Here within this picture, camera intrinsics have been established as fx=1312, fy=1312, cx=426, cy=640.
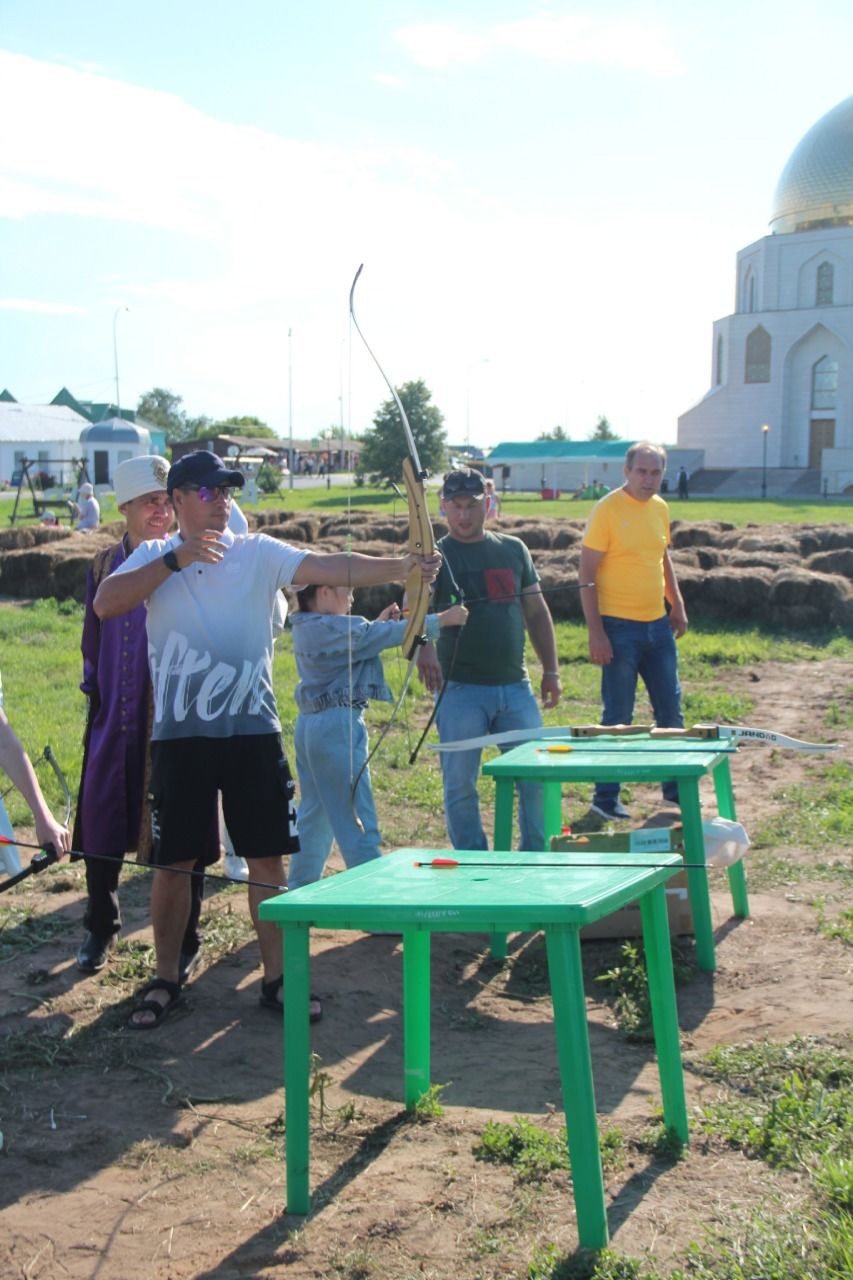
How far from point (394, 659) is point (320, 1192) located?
362 inches

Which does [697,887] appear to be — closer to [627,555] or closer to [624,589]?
[624,589]

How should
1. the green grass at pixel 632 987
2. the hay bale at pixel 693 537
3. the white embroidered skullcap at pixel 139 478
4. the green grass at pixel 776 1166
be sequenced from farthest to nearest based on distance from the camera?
the hay bale at pixel 693 537 < the white embroidered skullcap at pixel 139 478 < the green grass at pixel 632 987 < the green grass at pixel 776 1166

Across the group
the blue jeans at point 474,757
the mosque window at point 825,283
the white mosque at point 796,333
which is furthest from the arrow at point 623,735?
the mosque window at point 825,283

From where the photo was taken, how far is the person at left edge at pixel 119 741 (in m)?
5.09

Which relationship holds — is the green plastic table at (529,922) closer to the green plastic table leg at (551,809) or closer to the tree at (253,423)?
the green plastic table leg at (551,809)

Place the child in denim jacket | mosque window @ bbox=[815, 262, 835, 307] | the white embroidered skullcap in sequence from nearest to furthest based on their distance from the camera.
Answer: the white embroidered skullcap → the child in denim jacket → mosque window @ bbox=[815, 262, 835, 307]

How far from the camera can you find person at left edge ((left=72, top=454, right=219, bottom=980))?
200 inches

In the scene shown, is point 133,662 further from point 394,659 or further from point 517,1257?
point 394,659

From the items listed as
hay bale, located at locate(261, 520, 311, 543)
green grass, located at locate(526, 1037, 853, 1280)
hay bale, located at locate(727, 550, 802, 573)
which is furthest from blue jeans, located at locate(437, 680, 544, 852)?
hay bale, located at locate(261, 520, 311, 543)

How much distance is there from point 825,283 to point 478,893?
261 ft

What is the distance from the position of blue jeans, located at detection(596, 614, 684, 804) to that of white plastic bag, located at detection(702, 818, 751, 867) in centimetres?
180

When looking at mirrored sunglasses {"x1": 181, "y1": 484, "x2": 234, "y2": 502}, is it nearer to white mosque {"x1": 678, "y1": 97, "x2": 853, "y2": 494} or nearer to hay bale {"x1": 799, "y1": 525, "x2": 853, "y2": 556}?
hay bale {"x1": 799, "y1": 525, "x2": 853, "y2": 556}

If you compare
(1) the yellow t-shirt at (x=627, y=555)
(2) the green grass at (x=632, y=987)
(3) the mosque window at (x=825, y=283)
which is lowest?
(2) the green grass at (x=632, y=987)

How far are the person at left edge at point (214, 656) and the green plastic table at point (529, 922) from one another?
775mm
